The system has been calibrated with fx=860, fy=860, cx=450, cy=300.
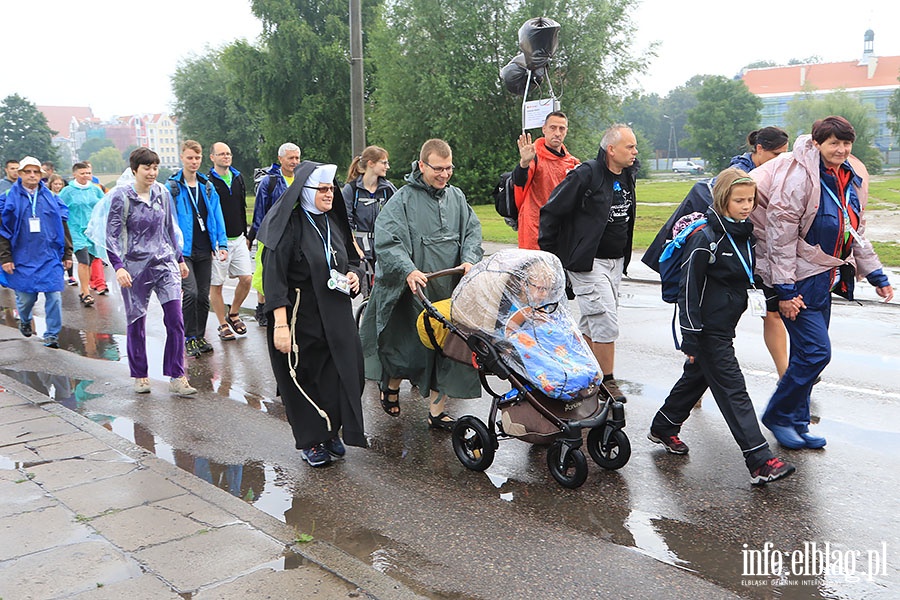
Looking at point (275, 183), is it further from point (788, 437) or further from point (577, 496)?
point (788, 437)

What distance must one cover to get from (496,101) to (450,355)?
3844cm

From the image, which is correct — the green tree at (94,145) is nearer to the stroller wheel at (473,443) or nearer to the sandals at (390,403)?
the sandals at (390,403)

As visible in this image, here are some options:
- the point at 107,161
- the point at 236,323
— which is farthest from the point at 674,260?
the point at 107,161

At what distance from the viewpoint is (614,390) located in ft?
23.0

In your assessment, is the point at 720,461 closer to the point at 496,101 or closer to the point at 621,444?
the point at 621,444

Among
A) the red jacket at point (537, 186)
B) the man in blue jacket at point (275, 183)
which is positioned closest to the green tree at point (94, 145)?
the man in blue jacket at point (275, 183)

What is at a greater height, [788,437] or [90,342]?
[788,437]

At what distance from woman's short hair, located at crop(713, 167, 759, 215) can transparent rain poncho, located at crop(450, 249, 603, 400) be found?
1.02 metres

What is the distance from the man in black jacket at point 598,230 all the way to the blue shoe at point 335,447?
225 centimetres

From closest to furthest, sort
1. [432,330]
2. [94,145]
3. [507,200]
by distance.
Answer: [432,330]
[507,200]
[94,145]

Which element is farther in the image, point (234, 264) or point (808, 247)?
point (234, 264)

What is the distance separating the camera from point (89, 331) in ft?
34.0

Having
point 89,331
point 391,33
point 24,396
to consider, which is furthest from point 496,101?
point 24,396

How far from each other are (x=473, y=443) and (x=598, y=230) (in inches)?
83.3
